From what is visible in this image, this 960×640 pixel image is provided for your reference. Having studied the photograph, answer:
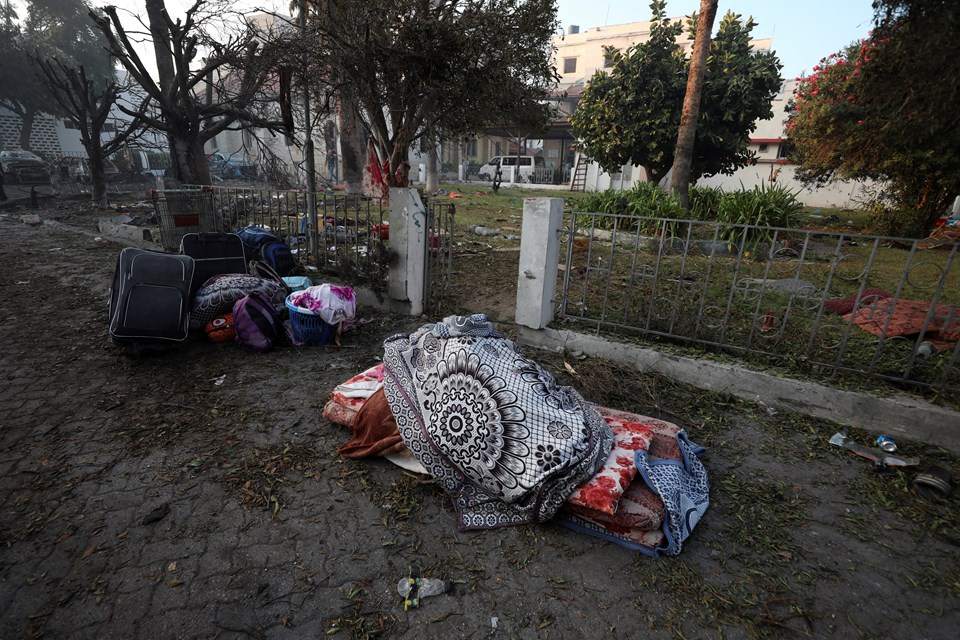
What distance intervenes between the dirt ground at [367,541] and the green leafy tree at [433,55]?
448cm

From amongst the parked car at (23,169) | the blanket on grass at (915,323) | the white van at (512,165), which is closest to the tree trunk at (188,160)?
the parked car at (23,169)

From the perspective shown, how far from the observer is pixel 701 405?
11.6 ft

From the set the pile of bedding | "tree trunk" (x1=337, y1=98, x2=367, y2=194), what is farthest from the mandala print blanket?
"tree trunk" (x1=337, y1=98, x2=367, y2=194)

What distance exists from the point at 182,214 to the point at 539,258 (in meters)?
6.18

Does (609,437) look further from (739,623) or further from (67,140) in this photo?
(67,140)

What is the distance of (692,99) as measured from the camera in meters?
9.15

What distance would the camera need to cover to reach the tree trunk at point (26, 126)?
88.6ft

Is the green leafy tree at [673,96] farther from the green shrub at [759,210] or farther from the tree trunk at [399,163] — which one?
the tree trunk at [399,163]

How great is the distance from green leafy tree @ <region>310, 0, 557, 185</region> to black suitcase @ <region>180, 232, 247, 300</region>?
8.71 feet

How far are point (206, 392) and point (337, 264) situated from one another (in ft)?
8.22

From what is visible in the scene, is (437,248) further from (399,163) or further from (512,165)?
(512,165)

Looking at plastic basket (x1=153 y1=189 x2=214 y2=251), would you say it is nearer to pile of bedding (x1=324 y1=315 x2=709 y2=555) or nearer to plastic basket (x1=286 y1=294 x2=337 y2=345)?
plastic basket (x1=286 y1=294 x2=337 y2=345)

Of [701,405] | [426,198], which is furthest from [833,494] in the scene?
[426,198]

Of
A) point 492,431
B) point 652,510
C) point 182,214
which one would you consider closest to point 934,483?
point 652,510
